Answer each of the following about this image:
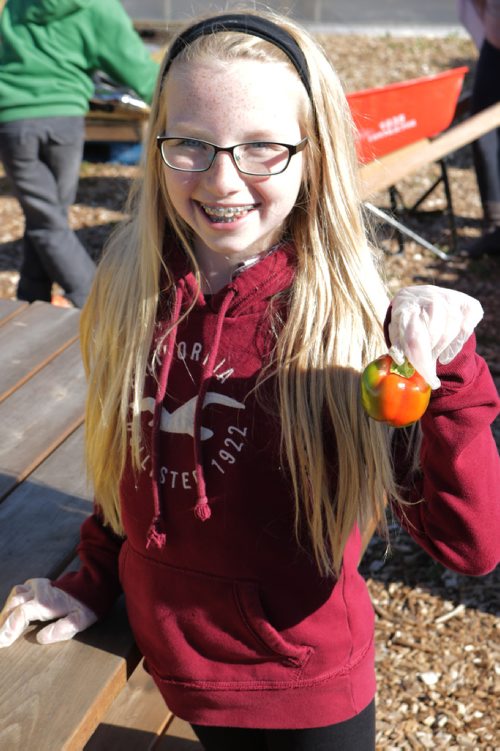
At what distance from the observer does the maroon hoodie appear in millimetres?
1607

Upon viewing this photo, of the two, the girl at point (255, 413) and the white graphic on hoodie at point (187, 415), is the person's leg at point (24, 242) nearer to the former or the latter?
the girl at point (255, 413)

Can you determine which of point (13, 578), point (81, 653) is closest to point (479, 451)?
point (81, 653)

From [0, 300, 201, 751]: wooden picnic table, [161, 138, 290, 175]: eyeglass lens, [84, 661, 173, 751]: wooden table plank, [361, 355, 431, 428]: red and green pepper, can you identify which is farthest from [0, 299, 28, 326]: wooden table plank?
[361, 355, 431, 428]: red and green pepper

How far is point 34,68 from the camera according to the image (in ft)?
15.0

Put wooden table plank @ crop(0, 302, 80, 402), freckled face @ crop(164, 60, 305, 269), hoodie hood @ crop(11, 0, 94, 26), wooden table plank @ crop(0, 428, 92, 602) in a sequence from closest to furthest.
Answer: freckled face @ crop(164, 60, 305, 269) < wooden table plank @ crop(0, 428, 92, 602) < wooden table plank @ crop(0, 302, 80, 402) < hoodie hood @ crop(11, 0, 94, 26)

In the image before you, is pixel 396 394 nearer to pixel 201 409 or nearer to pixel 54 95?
pixel 201 409

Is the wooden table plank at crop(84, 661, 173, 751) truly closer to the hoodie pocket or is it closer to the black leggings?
the black leggings

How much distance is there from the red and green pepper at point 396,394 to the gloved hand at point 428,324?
0.05 ft

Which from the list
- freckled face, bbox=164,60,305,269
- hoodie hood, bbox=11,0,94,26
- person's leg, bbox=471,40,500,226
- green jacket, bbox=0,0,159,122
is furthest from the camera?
person's leg, bbox=471,40,500,226

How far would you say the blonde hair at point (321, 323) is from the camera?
155 cm

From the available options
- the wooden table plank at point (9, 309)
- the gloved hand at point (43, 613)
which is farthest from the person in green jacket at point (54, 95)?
the gloved hand at point (43, 613)

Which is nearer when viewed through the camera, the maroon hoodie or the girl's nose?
the girl's nose

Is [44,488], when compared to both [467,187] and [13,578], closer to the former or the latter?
[13,578]

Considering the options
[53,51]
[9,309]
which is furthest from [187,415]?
[53,51]
